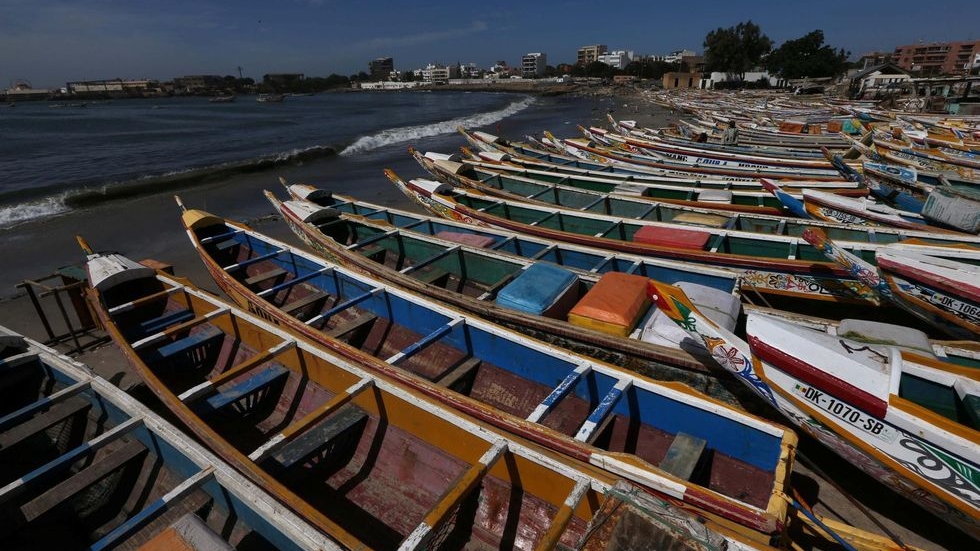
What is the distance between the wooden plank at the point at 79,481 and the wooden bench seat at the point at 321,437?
1436 mm

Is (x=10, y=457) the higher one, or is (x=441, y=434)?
(x=441, y=434)

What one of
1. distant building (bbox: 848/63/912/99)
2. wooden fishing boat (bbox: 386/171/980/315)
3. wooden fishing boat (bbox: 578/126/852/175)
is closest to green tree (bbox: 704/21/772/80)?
distant building (bbox: 848/63/912/99)

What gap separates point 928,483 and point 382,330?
245 inches

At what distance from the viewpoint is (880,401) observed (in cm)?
349

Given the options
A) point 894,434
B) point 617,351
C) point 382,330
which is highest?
point 894,434

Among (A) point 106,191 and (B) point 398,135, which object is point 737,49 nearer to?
(B) point 398,135

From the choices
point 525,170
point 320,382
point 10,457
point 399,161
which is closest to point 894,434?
point 320,382

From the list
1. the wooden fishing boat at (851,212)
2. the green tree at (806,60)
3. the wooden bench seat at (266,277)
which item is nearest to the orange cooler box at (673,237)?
the wooden fishing boat at (851,212)

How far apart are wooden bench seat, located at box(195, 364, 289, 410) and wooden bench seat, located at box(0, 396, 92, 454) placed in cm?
128

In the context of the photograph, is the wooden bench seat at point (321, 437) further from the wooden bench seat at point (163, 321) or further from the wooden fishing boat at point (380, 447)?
the wooden bench seat at point (163, 321)

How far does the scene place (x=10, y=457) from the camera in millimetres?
4914

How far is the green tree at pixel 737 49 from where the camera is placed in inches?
3455

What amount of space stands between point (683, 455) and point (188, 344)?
6.38 m

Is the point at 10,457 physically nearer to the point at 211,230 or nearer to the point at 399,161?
the point at 211,230
